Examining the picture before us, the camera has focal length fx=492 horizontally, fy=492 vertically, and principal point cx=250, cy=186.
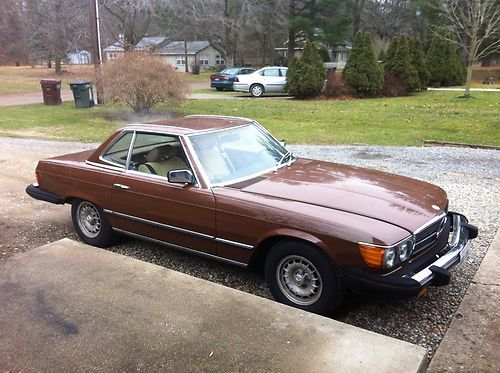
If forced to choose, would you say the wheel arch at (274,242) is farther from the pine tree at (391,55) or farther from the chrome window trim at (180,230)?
the pine tree at (391,55)

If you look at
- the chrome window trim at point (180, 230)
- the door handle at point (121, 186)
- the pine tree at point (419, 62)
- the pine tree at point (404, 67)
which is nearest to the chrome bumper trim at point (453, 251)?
the chrome window trim at point (180, 230)

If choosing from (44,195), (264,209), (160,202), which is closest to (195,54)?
(44,195)

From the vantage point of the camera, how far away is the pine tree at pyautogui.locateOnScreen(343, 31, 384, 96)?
73.5 ft

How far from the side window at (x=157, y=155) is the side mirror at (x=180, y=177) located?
173 millimetres

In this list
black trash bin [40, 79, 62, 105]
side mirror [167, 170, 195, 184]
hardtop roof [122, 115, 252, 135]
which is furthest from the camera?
black trash bin [40, 79, 62, 105]

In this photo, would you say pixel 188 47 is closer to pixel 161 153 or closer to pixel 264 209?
pixel 161 153

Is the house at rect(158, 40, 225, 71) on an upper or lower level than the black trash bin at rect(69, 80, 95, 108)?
upper

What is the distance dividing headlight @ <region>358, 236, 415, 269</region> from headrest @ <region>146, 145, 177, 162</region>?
2.07 metres

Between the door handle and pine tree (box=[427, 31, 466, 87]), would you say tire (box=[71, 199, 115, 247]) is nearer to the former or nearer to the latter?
the door handle

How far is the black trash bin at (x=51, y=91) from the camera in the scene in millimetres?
20016

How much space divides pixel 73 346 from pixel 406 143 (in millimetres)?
9613

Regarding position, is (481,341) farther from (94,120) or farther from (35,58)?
(35,58)

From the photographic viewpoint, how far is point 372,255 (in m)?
3.31

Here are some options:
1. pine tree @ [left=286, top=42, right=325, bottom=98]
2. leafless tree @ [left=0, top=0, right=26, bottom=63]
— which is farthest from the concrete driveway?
leafless tree @ [left=0, top=0, right=26, bottom=63]
